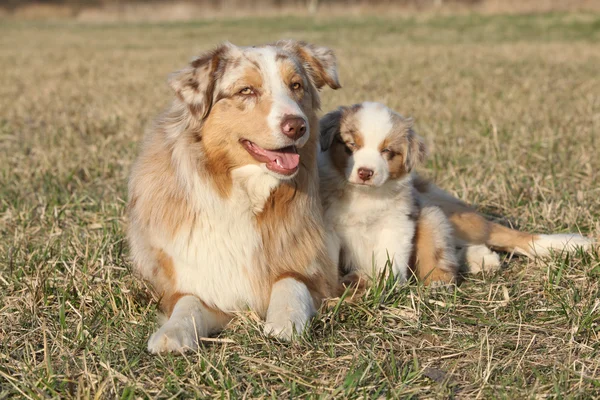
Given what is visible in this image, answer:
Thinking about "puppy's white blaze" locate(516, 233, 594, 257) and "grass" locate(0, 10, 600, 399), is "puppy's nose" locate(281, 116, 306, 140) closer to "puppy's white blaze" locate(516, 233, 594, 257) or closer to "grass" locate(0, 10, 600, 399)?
"grass" locate(0, 10, 600, 399)

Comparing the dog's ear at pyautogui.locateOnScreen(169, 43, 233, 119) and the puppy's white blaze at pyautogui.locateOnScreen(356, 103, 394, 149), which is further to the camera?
the puppy's white blaze at pyautogui.locateOnScreen(356, 103, 394, 149)

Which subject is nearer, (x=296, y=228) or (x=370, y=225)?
(x=296, y=228)

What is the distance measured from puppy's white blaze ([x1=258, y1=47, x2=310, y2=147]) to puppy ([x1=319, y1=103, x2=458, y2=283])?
669 mm

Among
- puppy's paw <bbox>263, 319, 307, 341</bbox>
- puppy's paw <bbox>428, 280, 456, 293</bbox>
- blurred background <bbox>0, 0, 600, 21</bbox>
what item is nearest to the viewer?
puppy's paw <bbox>263, 319, 307, 341</bbox>

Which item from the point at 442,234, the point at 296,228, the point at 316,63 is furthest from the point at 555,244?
the point at 316,63

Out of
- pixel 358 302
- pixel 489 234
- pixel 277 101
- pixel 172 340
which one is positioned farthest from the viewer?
pixel 489 234

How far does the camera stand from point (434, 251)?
425cm

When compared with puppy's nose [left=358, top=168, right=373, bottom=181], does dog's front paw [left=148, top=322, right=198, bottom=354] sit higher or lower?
lower

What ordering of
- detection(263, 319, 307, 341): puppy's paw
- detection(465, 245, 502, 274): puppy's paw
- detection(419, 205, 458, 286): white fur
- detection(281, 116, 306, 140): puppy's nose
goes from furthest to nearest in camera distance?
detection(465, 245, 502, 274): puppy's paw, detection(419, 205, 458, 286): white fur, detection(281, 116, 306, 140): puppy's nose, detection(263, 319, 307, 341): puppy's paw

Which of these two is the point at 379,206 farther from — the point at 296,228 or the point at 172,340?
the point at 172,340

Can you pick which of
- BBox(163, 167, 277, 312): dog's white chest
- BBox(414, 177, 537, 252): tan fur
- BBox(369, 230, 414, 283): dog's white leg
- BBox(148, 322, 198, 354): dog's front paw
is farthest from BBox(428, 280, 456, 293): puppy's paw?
BBox(148, 322, 198, 354): dog's front paw

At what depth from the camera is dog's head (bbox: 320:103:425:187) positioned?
12.9 feet

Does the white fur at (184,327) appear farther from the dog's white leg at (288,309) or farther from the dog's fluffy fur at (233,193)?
the dog's white leg at (288,309)

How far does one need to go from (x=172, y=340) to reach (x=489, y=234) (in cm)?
255
